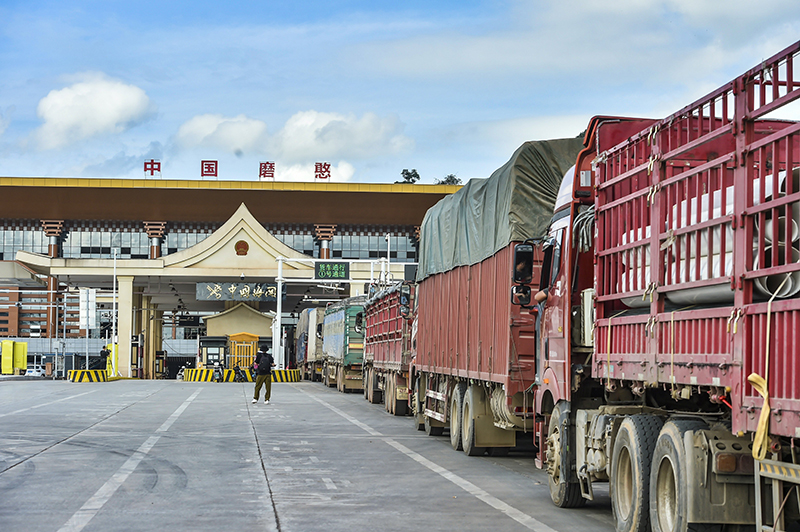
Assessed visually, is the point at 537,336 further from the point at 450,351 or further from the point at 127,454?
the point at 127,454

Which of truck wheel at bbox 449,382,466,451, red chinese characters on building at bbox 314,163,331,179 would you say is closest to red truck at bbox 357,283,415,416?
truck wheel at bbox 449,382,466,451

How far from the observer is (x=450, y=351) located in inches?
691

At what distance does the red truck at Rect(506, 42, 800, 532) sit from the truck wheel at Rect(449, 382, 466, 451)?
5.51 meters

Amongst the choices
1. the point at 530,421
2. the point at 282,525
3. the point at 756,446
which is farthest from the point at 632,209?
the point at 530,421

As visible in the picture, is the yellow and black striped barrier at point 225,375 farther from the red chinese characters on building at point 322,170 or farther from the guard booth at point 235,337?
the red chinese characters on building at point 322,170

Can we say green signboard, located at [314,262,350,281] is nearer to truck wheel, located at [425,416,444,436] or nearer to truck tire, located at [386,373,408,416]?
truck tire, located at [386,373,408,416]

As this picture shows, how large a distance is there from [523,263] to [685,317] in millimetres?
4065

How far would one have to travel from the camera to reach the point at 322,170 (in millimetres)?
72438

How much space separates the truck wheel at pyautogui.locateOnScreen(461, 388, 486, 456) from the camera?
15617 millimetres

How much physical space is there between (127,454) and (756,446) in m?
11.3

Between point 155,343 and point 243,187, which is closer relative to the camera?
point 243,187

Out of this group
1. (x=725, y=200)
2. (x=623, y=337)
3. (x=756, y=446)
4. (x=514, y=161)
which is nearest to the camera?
(x=756, y=446)

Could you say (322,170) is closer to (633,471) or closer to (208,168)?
(208,168)

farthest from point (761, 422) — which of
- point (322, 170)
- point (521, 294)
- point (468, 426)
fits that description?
point (322, 170)
